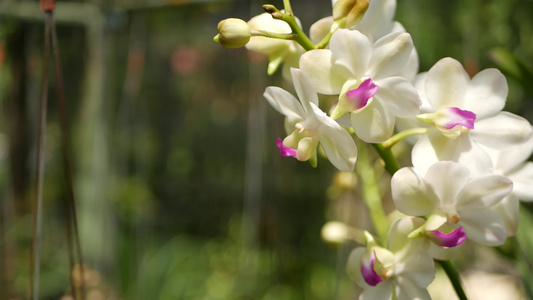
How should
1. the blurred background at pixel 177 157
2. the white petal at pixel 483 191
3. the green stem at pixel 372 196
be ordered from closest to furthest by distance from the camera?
the white petal at pixel 483 191 < the green stem at pixel 372 196 < the blurred background at pixel 177 157

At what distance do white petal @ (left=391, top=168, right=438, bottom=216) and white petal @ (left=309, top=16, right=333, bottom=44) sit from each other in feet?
0.37

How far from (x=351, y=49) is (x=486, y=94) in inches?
3.8

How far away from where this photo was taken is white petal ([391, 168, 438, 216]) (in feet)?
0.91

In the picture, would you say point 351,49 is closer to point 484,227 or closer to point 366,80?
point 366,80

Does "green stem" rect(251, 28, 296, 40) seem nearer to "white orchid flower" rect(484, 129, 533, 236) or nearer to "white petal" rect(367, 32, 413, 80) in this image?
"white petal" rect(367, 32, 413, 80)

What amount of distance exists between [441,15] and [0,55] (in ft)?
4.33

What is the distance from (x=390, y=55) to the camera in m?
0.29

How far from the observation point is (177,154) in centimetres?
224

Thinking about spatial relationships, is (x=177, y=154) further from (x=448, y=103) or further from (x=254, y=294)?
(x=448, y=103)

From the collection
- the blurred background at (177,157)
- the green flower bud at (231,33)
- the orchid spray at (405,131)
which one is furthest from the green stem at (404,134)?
the blurred background at (177,157)

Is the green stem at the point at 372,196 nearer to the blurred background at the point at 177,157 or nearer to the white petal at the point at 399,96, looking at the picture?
the white petal at the point at 399,96

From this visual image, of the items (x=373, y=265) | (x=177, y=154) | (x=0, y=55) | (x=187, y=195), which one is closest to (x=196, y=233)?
(x=187, y=195)

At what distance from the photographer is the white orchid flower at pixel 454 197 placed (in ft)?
0.90

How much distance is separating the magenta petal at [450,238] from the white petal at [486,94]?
9cm
